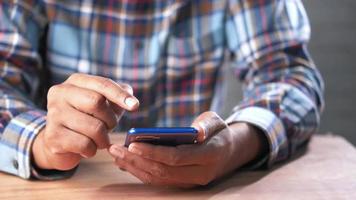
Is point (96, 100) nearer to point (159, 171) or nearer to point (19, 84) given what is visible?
point (159, 171)

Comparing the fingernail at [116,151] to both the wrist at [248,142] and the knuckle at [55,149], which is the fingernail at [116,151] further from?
the wrist at [248,142]

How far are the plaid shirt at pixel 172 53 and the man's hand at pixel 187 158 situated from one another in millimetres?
161

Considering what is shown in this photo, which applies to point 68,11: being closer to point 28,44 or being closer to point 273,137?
point 28,44

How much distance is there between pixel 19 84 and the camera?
108cm

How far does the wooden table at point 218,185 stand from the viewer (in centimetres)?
81

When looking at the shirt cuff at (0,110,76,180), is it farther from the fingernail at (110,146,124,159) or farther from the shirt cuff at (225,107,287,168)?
the shirt cuff at (225,107,287,168)

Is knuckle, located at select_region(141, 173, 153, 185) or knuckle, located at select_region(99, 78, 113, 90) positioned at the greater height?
knuckle, located at select_region(99, 78, 113, 90)

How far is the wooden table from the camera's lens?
808mm

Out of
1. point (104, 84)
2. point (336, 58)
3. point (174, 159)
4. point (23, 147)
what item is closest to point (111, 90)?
point (104, 84)

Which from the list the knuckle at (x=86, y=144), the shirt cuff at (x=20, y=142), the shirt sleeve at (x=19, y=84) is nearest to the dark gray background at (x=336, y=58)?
the shirt sleeve at (x=19, y=84)

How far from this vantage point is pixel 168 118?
127 cm

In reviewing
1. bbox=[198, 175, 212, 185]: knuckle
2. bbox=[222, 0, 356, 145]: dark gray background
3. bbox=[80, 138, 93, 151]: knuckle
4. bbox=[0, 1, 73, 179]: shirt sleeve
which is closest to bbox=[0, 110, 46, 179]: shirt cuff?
bbox=[0, 1, 73, 179]: shirt sleeve

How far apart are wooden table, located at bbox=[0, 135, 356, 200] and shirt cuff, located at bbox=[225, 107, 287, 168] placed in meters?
0.02

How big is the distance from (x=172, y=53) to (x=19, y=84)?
12.6 inches
